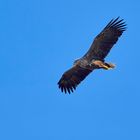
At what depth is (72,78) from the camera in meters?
26.2

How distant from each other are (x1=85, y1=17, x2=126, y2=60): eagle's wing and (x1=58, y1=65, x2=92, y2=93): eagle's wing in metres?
0.99

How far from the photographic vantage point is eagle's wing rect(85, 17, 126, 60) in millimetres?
24578

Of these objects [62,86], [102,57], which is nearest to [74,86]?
[62,86]

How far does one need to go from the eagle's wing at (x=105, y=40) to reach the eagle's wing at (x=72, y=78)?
38.9 inches

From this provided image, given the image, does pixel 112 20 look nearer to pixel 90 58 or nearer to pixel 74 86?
pixel 90 58

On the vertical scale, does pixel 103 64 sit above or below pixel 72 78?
below

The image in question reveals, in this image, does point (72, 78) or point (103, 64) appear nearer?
point (103, 64)

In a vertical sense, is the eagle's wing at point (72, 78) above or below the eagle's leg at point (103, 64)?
above

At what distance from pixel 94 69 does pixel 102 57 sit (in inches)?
23.7

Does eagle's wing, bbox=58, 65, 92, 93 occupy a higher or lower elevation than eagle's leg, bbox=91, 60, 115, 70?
higher

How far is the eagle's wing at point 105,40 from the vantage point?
24578mm

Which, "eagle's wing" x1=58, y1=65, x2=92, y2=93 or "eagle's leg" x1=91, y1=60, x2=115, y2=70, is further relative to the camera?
"eagle's wing" x1=58, y1=65, x2=92, y2=93

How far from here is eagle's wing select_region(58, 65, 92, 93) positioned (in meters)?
A: 25.7

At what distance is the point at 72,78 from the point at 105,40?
2647 millimetres
